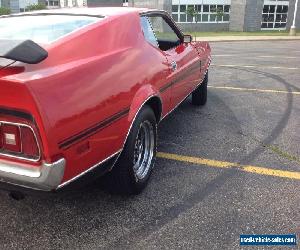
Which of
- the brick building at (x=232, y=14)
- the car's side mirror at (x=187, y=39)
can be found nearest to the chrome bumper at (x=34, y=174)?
the car's side mirror at (x=187, y=39)

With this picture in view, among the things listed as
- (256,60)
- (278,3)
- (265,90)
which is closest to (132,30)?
(265,90)

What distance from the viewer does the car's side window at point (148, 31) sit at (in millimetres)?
3996

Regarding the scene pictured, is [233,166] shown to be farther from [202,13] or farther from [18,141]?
[202,13]

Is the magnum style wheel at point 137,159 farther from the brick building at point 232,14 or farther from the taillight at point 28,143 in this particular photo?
the brick building at point 232,14

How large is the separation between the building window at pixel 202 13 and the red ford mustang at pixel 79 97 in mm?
35572

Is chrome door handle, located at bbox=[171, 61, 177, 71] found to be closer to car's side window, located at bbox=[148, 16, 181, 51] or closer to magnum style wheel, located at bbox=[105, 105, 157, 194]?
car's side window, located at bbox=[148, 16, 181, 51]

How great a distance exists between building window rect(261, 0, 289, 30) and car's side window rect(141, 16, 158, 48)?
37241 mm

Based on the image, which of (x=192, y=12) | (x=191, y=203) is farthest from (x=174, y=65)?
(x=192, y=12)

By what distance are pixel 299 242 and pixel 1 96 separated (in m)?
2.45

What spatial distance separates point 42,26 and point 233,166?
2.51m

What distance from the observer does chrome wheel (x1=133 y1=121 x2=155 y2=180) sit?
3.68 metres

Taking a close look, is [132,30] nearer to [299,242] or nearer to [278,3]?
[299,242]

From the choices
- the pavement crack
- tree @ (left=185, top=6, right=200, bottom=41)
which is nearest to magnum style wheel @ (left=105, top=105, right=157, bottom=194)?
the pavement crack

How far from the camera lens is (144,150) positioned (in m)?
3.86
